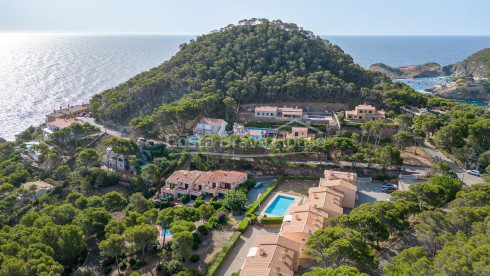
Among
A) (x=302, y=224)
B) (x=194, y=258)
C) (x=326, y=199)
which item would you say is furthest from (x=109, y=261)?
(x=326, y=199)

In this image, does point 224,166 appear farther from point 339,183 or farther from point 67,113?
point 67,113

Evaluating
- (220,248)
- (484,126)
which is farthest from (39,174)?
(484,126)

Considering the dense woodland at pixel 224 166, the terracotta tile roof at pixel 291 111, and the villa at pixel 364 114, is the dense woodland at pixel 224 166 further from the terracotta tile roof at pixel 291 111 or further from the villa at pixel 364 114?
the terracotta tile roof at pixel 291 111

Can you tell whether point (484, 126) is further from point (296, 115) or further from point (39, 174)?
point (39, 174)

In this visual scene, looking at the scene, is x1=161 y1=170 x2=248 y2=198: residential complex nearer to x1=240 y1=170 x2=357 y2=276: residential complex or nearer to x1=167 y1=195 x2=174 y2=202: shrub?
x1=167 y1=195 x2=174 y2=202: shrub

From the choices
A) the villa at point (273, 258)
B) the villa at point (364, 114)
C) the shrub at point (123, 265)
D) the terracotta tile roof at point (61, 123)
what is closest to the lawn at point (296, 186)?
the villa at point (273, 258)
